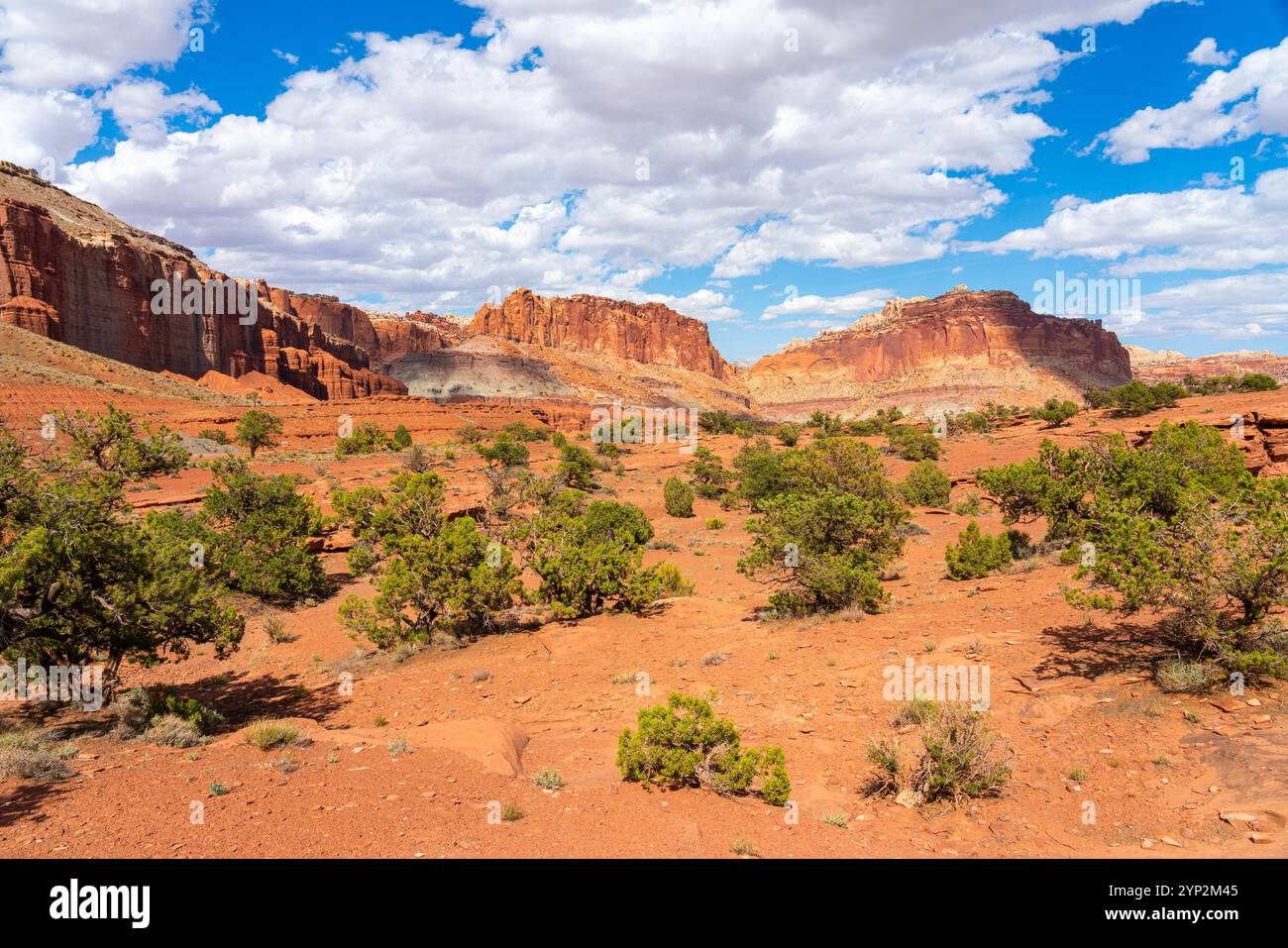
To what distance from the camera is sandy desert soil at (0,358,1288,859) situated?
5.54 meters

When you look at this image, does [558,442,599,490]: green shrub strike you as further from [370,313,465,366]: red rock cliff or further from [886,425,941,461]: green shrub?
[370,313,465,366]: red rock cliff

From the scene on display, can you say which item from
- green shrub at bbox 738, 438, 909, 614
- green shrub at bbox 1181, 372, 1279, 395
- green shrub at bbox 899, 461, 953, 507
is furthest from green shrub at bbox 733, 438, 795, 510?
green shrub at bbox 1181, 372, 1279, 395

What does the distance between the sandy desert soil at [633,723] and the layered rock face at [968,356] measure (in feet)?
447

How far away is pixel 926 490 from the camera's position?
31.6m

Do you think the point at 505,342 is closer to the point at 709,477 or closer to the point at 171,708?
the point at 709,477

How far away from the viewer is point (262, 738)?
25.3ft

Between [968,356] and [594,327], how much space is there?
96235 mm

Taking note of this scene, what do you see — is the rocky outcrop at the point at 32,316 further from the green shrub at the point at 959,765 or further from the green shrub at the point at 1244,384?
the green shrub at the point at 1244,384

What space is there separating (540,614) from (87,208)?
103051mm

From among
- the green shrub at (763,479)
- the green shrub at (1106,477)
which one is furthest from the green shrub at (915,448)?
the green shrub at (1106,477)

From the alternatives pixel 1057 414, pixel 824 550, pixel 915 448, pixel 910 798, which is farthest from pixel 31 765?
pixel 1057 414

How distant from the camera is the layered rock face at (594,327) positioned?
174 meters
